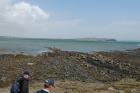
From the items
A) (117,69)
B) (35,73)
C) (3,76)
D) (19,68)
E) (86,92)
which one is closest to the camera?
(86,92)

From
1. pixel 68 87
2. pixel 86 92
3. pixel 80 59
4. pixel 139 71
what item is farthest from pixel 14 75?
pixel 80 59

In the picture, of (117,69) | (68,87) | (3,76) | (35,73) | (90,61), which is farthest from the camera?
(90,61)

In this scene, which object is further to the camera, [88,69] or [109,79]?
[88,69]

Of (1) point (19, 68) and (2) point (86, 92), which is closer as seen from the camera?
(2) point (86, 92)

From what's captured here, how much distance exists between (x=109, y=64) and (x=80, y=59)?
20.5ft

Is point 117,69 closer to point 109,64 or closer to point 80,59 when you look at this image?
point 109,64

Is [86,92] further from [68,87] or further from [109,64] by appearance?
[109,64]

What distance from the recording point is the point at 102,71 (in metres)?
40.5

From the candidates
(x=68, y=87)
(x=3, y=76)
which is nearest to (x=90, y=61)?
(x=3, y=76)

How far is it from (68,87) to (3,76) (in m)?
8.51

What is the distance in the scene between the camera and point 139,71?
139 feet

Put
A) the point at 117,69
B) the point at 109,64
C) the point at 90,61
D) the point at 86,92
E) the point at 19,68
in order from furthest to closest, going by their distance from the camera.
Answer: the point at 90,61
the point at 109,64
the point at 117,69
the point at 19,68
the point at 86,92

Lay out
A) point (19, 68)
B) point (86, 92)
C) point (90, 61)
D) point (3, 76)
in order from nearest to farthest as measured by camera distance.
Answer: point (86, 92) → point (3, 76) → point (19, 68) → point (90, 61)

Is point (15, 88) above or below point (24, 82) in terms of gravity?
below
